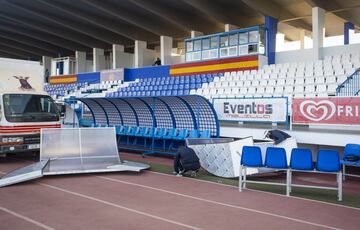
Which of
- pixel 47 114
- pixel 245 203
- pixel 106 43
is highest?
pixel 106 43

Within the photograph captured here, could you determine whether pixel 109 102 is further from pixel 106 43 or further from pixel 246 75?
pixel 106 43

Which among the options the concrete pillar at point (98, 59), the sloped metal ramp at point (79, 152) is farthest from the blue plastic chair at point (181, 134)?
the concrete pillar at point (98, 59)

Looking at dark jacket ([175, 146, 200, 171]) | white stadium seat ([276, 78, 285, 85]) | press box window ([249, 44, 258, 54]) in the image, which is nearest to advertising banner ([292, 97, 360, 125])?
dark jacket ([175, 146, 200, 171])

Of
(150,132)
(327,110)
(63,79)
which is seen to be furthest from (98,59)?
(327,110)

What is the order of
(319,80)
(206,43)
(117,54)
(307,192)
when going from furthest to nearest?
(117,54) < (206,43) < (319,80) < (307,192)

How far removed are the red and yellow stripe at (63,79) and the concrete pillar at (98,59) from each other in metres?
2.68

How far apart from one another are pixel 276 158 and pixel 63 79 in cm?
3207

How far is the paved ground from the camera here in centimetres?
574

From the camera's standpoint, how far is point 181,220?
5922 mm

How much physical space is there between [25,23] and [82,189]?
29.1 meters

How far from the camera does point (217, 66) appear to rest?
23.0 metres

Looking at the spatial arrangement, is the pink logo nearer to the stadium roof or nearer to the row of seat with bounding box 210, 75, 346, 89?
the row of seat with bounding box 210, 75, 346, 89

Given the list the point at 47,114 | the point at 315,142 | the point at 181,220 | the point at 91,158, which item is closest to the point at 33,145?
the point at 47,114

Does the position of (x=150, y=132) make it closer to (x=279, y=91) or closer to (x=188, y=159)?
(x=188, y=159)
